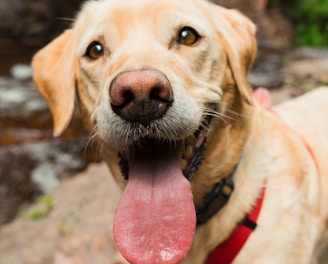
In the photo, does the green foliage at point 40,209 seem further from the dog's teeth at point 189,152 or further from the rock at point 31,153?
the dog's teeth at point 189,152

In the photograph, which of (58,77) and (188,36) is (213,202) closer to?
(188,36)

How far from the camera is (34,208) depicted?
15.8ft

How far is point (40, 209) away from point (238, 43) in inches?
114

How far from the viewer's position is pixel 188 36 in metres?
2.35

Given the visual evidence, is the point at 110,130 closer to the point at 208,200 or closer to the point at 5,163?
the point at 208,200

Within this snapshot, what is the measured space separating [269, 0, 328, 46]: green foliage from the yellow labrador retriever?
9388 millimetres

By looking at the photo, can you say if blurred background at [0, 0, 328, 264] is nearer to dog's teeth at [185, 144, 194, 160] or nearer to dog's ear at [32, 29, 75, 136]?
dog's ear at [32, 29, 75, 136]

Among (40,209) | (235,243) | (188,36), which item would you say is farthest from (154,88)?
(40,209)

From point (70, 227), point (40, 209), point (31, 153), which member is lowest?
point (31, 153)

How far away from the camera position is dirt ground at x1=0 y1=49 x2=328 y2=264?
3.90 m

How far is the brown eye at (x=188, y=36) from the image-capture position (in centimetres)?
234

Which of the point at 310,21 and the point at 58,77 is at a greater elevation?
the point at 58,77

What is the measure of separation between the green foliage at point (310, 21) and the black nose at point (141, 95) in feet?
33.3

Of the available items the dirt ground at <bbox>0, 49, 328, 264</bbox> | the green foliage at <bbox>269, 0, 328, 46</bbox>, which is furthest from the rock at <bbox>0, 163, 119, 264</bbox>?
the green foliage at <bbox>269, 0, 328, 46</bbox>
